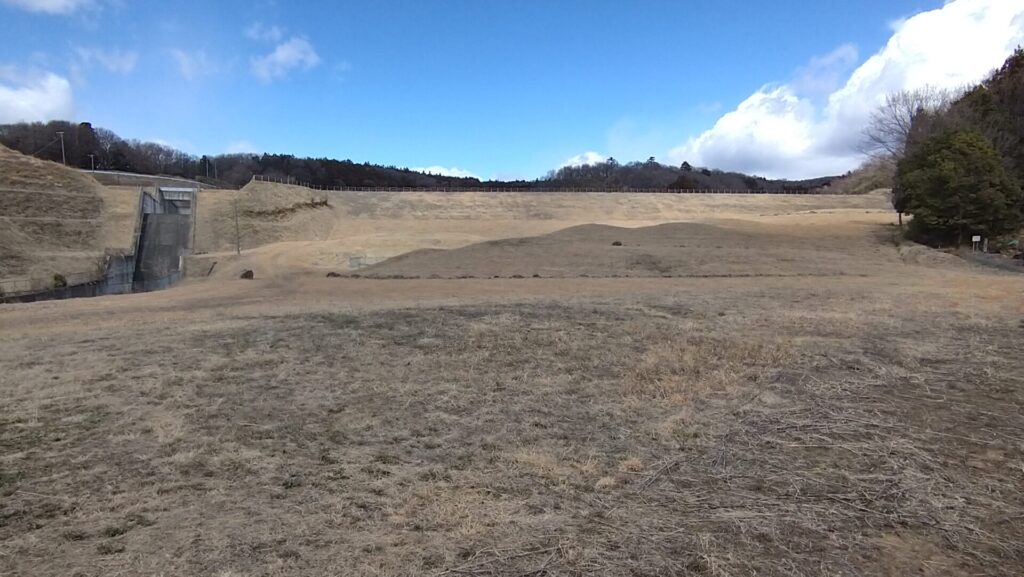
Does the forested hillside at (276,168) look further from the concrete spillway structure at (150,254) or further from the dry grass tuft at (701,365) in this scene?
the dry grass tuft at (701,365)

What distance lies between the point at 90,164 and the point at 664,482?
9707 centimetres

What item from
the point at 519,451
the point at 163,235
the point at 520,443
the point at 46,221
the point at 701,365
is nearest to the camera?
the point at 519,451

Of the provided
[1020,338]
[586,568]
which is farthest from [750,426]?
[1020,338]

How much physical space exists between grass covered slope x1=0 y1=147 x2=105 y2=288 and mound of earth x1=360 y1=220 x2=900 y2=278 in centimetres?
1398

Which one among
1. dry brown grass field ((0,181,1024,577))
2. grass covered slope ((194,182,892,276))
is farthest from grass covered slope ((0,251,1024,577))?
grass covered slope ((194,182,892,276))

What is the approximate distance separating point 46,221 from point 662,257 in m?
32.6

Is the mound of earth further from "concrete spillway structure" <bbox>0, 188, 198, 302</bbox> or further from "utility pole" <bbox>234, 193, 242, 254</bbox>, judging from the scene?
"utility pole" <bbox>234, 193, 242, 254</bbox>

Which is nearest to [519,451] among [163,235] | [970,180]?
[970,180]

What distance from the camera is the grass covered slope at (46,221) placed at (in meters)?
25.3

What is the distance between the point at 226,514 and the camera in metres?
3.25

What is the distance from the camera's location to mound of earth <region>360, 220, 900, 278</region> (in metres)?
22.5

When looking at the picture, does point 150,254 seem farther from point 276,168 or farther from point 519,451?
point 276,168

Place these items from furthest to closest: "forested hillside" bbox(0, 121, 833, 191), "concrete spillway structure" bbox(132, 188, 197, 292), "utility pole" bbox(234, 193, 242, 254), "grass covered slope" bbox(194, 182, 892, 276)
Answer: "forested hillside" bbox(0, 121, 833, 191), "utility pole" bbox(234, 193, 242, 254), "grass covered slope" bbox(194, 182, 892, 276), "concrete spillway structure" bbox(132, 188, 197, 292)

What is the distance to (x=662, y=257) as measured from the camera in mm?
24625
